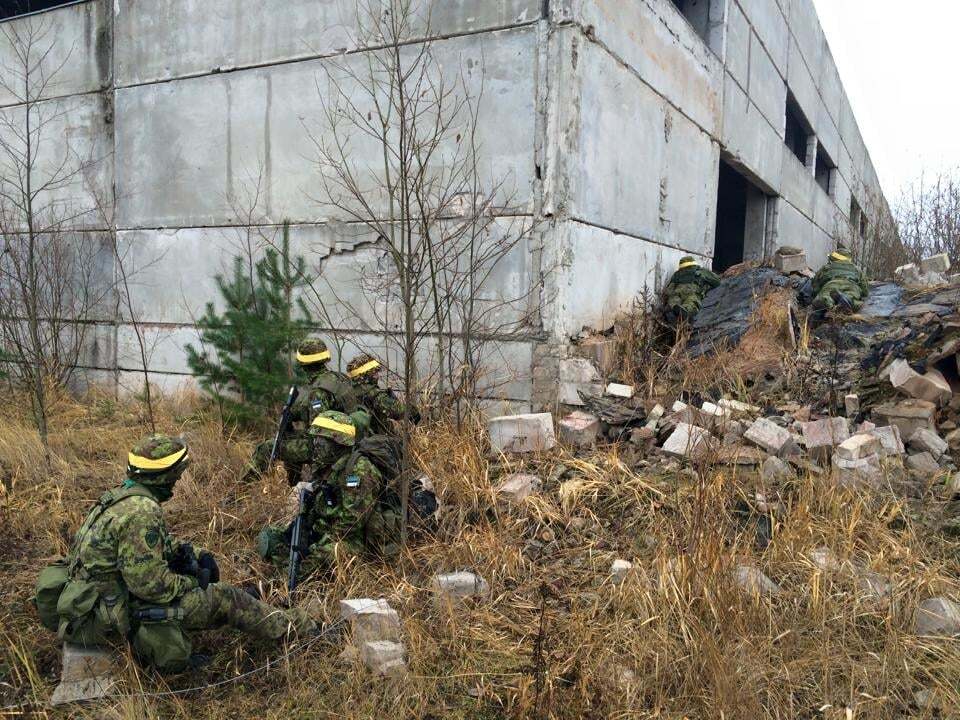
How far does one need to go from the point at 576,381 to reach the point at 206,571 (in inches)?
117

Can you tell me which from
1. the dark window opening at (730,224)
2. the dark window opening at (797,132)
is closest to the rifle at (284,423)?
the dark window opening at (730,224)

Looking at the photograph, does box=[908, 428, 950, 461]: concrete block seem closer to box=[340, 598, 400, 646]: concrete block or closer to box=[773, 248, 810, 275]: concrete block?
box=[340, 598, 400, 646]: concrete block

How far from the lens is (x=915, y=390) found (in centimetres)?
462

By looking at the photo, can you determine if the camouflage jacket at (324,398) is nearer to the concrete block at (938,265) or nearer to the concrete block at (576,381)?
the concrete block at (576,381)

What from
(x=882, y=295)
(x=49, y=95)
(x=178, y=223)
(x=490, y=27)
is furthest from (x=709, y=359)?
(x=49, y=95)

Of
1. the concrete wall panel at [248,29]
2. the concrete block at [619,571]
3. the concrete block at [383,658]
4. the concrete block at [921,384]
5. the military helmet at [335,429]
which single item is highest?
the concrete wall panel at [248,29]

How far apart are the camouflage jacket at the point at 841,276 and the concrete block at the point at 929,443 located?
2.69 m

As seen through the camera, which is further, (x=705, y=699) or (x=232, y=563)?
(x=232, y=563)

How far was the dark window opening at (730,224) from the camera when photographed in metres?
12.8

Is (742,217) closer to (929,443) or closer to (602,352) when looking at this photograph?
(602,352)

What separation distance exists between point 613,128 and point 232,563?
13.6ft

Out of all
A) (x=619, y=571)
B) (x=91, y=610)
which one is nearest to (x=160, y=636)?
(x=91, y=610)

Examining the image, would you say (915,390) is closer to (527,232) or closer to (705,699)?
(527,232)

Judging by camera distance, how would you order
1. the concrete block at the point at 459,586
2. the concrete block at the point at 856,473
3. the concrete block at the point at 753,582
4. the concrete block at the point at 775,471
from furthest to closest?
the concrete block at the point at 775,471 < the concrete block at the point at 856,473 < the concrete block at the point at 459,586 < the concrete block at the point at 753,582
